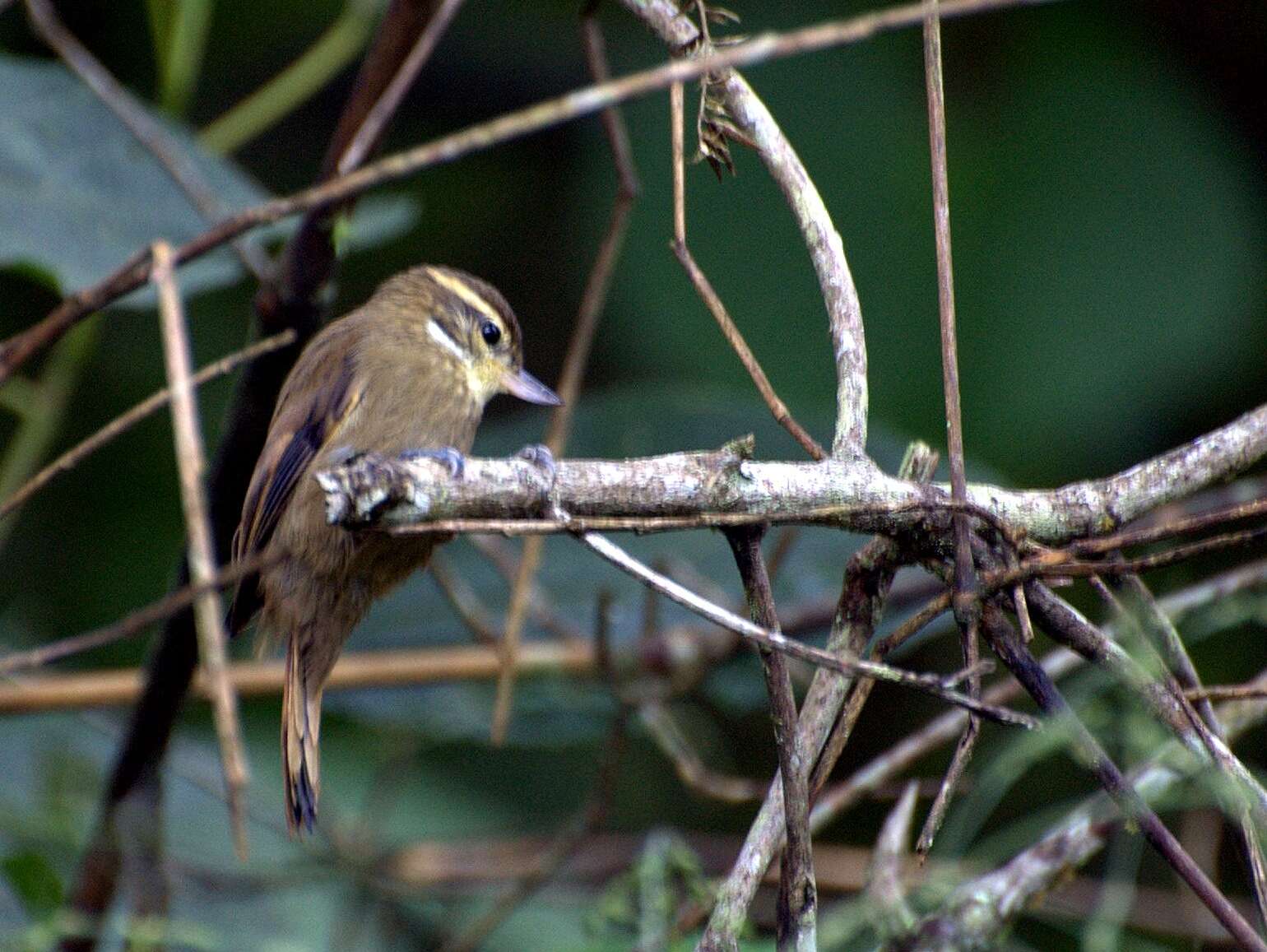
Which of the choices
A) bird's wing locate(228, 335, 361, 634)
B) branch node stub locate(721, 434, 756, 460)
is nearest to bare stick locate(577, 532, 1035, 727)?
branch node stub locate(721, 434, 756, 460)

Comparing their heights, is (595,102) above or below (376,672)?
below

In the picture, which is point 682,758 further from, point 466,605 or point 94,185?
point 94,185

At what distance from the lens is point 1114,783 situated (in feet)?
4.96

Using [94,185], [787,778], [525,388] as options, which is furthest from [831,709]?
[94,185]

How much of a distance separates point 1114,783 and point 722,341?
3380 mm

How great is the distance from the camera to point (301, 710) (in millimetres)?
2754

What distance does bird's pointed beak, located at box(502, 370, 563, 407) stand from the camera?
341 centimetres

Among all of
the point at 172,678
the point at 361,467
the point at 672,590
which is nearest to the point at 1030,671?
the point at 672,590

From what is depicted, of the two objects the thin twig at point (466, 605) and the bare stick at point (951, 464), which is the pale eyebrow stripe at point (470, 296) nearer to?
the thin twig at point (466, 605)

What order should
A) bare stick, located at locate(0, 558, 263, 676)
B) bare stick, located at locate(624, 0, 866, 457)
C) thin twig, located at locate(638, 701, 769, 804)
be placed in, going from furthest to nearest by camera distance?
1. thin twig, located at locate(638, 701, 769, 804)
2. bare stick, located at locate(624, 0, 866, 457)
3. bare stick, located at locate(0, 558, 263, 676)

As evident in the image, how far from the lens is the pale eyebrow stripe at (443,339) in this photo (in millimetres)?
3387

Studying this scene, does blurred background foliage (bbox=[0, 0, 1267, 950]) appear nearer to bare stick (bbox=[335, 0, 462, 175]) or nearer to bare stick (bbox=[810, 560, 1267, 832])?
bare stick (bbox=[810, 560, 1267, 832])

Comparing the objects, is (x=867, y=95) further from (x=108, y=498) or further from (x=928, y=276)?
(x=108, y=498)

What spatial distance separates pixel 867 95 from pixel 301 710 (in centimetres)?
300
